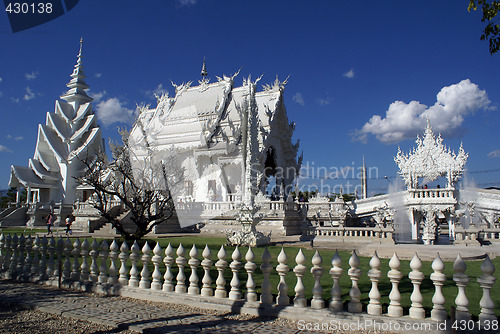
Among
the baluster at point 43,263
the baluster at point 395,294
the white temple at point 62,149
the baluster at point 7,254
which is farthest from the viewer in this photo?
the white temple at point 62,149

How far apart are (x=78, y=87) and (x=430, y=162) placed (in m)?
37.6

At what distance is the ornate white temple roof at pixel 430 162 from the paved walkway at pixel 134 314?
79.9ft

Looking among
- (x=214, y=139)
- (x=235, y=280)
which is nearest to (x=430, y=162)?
(x=214, y=139)

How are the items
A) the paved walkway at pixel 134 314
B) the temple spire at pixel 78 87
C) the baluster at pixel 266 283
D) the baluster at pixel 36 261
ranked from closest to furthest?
the paved walkway at pixel 134 314
the baluster at pixel 266 283
the baluster at pixel 36 261
the temple spire at pixel 78 87

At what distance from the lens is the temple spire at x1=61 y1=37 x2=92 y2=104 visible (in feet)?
147

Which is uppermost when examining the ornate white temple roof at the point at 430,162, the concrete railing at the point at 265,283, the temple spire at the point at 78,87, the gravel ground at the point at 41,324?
the temple spire at the point at 78,87

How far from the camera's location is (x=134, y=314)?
18.5ft

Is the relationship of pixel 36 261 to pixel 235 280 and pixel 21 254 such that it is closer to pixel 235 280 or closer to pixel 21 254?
pixel 21 254

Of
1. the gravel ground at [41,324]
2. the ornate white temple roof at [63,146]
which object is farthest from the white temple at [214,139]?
the gravel ground at [41,324]

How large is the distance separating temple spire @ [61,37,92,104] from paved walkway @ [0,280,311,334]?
136 ft

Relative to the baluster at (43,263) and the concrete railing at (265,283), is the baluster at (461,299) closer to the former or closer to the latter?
the concrete railing at (265,283)

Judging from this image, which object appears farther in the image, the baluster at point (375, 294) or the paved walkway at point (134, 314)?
the paved walkway at point (134, 314)

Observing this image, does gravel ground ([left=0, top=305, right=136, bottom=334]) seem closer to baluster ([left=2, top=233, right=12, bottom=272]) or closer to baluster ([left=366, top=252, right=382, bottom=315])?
baluster ([left=366, top=252, right=382, bottom=315])

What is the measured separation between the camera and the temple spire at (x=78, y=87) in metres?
44.8
